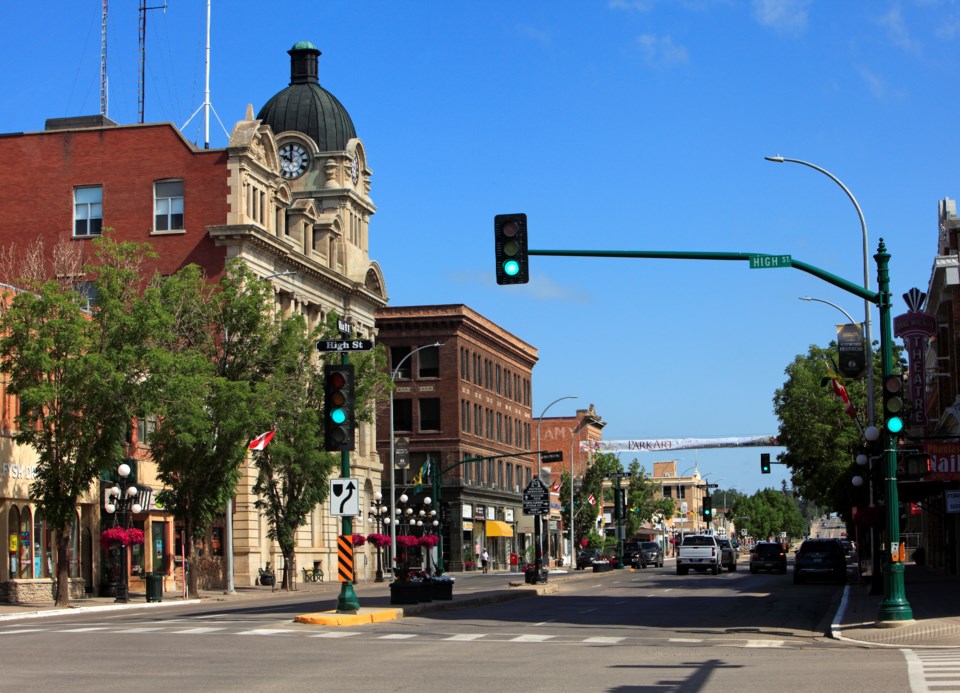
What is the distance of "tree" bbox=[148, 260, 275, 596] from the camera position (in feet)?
135

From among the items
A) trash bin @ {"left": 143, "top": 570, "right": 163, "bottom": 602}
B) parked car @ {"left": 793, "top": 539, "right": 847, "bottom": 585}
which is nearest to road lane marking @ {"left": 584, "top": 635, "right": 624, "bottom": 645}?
trash bin @ {"left": 143, "top": 570, "right": 163, "bottom": 602}

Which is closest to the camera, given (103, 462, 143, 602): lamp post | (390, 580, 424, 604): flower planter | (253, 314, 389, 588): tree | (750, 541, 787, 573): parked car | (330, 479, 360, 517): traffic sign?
(330, 479, 360, 517): traffic sign

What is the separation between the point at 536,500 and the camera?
45.3 meters

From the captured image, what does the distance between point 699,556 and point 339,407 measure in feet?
150

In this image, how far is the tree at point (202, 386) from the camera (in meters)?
41.2

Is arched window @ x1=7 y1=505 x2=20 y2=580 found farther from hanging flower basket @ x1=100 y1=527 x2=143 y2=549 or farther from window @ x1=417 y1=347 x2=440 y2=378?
window @ x1=417 y1=347 x2=440 y2=378

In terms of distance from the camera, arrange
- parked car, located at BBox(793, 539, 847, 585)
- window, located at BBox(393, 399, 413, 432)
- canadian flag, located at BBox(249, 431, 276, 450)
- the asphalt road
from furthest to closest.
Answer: window, located at BBox(393, 399, 413, 432)
parked car, located at BBox(793, 539, 847, 585)
canadian flag, located at BBox(249, 431, 276, 450)
the asphalt road

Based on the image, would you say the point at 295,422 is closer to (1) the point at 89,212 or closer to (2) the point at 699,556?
(1) the point at 89,212

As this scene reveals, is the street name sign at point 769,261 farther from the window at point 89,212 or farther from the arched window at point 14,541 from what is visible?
the window at point 89,212

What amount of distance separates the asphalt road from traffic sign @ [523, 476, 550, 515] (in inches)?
431

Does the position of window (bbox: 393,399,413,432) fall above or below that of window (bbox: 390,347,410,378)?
below

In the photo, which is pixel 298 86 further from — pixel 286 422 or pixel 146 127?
pixel 286 422

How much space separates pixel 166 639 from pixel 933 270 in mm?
36584

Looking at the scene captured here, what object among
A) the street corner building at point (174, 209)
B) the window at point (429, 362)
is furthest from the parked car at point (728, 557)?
the window at point (429, 362)
